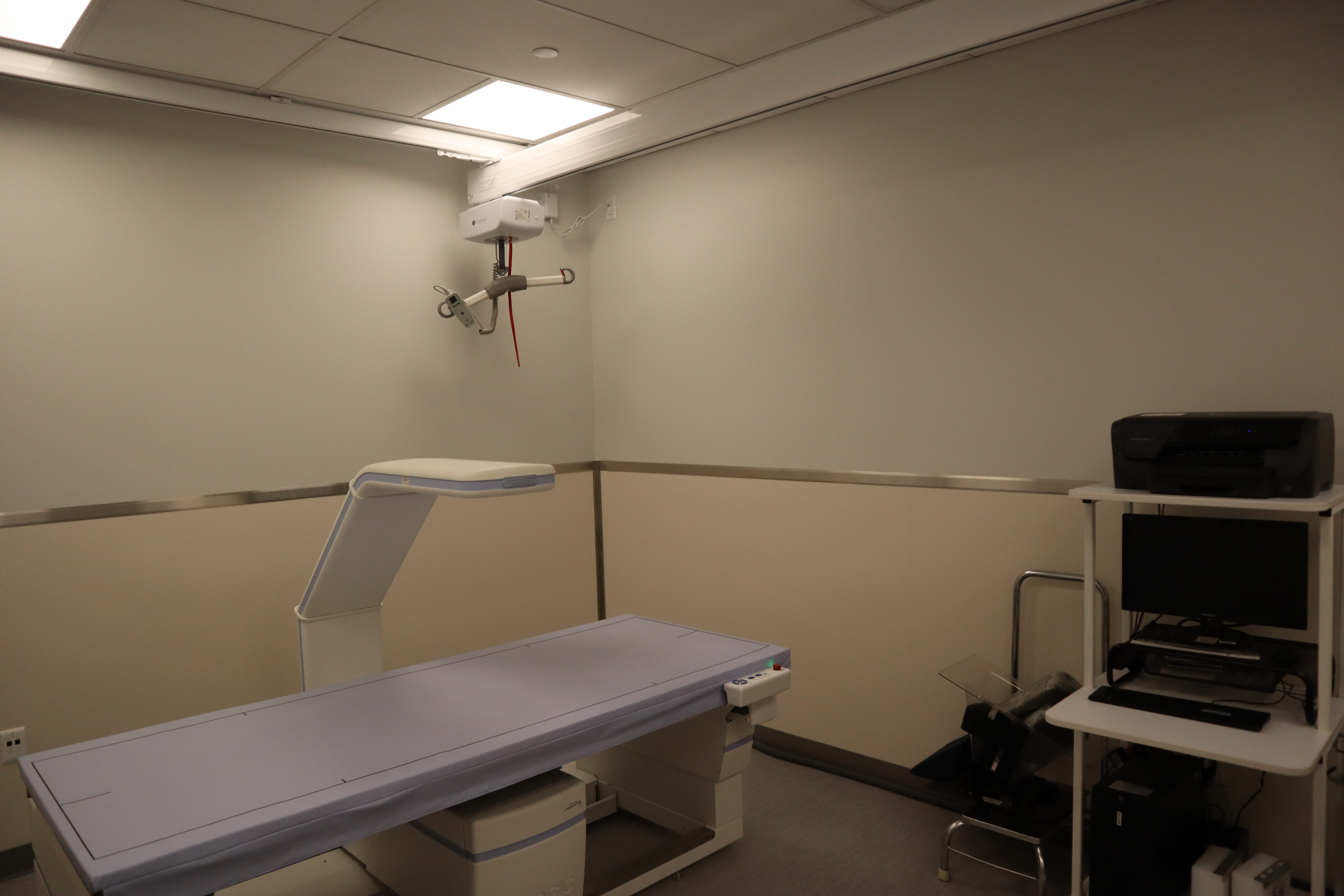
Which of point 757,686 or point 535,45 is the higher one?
point 535,45

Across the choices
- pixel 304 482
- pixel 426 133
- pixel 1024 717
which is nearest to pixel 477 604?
→ pixel 304 482

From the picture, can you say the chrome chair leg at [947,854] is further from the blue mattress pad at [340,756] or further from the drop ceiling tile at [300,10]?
the drop ceiling tile at [300,10]

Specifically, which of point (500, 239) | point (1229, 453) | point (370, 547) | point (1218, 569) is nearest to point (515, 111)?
point (500, 239)

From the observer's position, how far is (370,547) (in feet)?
8.66

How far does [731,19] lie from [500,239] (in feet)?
4.87

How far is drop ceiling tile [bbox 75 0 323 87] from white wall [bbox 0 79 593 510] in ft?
1.13

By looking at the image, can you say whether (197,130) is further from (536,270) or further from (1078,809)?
(1078,809)

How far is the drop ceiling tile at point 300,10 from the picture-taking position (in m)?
2.41

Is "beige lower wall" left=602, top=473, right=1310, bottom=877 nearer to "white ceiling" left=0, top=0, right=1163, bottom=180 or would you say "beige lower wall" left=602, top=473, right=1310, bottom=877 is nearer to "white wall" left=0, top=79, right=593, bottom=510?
"white wall" left=0, top=79, right=593, bottom=510

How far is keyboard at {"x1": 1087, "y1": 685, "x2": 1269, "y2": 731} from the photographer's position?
2131 millimetres

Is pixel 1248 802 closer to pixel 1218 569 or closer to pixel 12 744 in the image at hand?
pixel 1218 569

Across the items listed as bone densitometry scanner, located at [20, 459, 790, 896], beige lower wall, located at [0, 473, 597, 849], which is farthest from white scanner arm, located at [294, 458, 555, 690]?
beige lower wall, located at [0, 473, 597, 849]

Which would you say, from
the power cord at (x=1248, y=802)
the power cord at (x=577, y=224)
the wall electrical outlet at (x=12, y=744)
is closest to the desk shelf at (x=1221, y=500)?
the power cord at (x=1248, y=802)

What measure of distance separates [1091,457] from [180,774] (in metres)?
2.67
